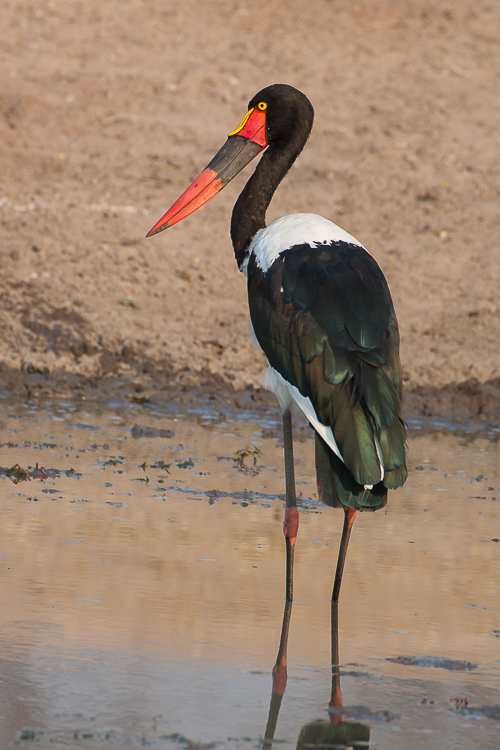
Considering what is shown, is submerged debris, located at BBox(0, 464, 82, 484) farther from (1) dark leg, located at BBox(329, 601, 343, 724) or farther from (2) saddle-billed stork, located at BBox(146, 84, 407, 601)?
(1) dark leg, located at BBox(329, 601, 343, 724)

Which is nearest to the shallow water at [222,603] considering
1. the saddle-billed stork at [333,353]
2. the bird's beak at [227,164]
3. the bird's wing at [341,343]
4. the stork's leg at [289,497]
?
the stork's leg at [289,497]

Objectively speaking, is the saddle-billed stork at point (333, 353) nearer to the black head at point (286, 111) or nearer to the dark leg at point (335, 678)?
the dark leg at point (335, 678)

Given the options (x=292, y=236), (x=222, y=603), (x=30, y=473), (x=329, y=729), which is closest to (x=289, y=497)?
(x=222, y=603)

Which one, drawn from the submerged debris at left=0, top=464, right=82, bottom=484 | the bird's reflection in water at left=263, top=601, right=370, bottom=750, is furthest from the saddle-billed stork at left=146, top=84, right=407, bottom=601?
the submerged debris at left=0, top=464, right=82, bottom=484

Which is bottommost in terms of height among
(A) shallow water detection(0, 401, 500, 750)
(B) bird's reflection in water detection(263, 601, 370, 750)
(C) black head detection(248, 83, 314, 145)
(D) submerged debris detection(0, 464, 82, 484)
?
(D) submerged debris detection(0, 464, 82, 484)

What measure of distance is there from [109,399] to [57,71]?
19.2ft

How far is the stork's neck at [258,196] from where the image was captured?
4.81 meters

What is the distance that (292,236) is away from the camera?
4.25 m

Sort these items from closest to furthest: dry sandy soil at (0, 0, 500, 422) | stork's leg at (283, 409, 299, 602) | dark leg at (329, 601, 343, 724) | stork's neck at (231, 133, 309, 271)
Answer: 1. dark leg at (329, 601, 343, 724)
2. stork's leg at (283, 409, 299, 602)
3. stork's neck at (231, 133, 309, 271)
4. dry sandy soil at (0, 0, 500, 422)

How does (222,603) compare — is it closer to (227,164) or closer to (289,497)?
(289,497)

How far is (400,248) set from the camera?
965 cm

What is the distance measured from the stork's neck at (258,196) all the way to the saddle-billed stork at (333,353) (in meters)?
0.13

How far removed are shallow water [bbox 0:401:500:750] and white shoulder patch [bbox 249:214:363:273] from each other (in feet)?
3.80

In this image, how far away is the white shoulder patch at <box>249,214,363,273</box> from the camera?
4.20 m
